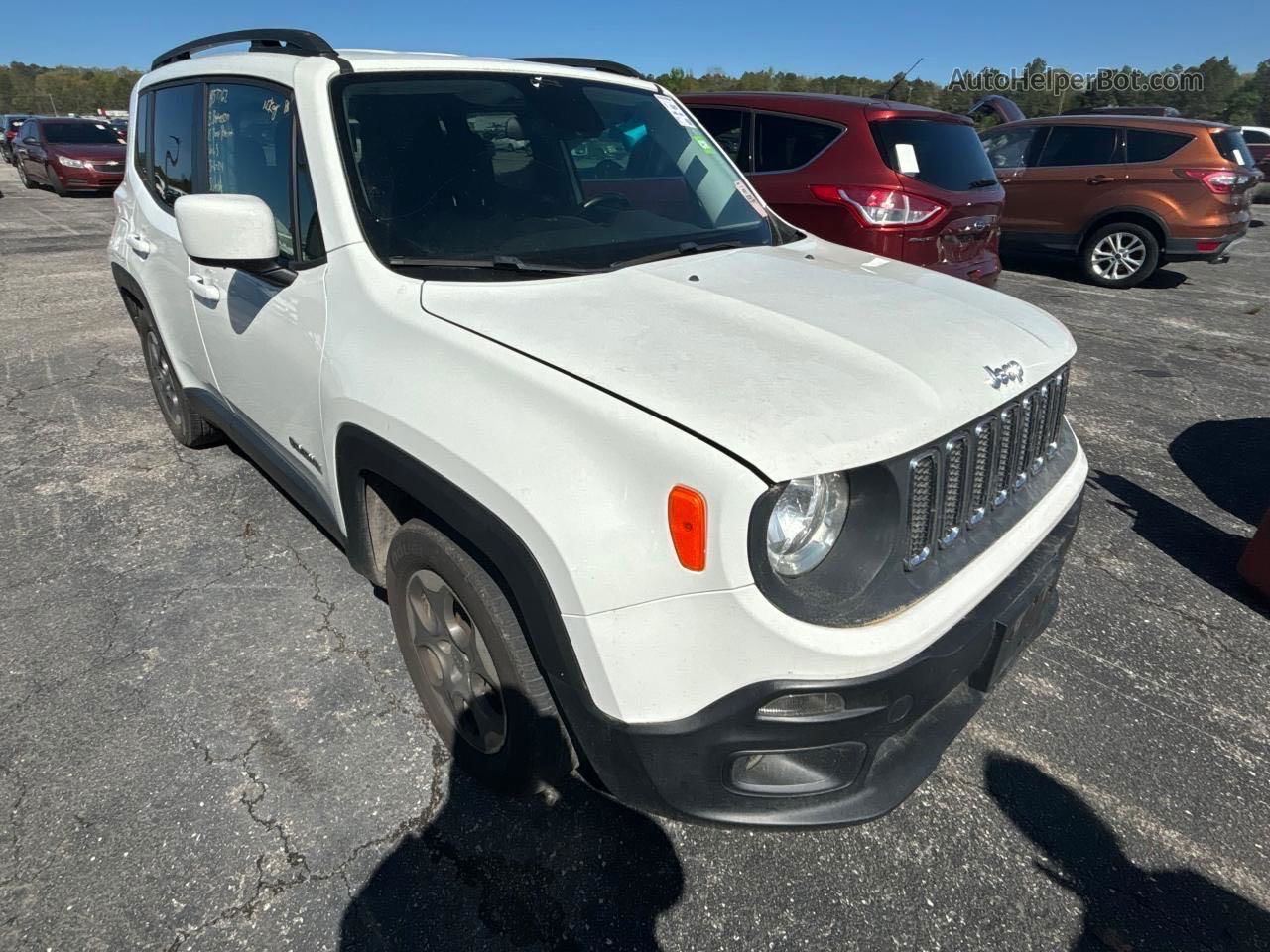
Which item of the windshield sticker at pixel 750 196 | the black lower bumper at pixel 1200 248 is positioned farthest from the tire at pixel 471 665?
the black lower bumper at pixel 1200 248

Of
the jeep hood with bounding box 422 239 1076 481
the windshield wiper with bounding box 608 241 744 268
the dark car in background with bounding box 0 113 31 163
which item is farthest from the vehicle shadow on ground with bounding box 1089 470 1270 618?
the dark car in background with bounding box 0 113 31 163

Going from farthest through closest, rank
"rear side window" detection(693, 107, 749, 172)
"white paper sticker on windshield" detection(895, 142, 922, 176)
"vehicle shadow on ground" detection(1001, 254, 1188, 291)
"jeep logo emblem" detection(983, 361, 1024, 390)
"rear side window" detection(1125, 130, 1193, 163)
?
"vehicle shadow on ground" detection(1001, 254, 1188, 291), "rear side window" detection(1125, 130, 1193, 163), "rear side window" detection(693, 107, 749, 172), "white paper sticker on windshield" detection(895, 142, 922, 176), "jeep logo emblem" detection(983, 361, 1024, 390)

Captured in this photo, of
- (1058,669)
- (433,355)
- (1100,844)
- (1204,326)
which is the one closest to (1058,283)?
(1204,326)

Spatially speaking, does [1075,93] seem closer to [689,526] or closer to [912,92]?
[912,92]

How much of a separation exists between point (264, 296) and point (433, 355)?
978mm

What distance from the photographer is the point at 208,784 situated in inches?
89.0

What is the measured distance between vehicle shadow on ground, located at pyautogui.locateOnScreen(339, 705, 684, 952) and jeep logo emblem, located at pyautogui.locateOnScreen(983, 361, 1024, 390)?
56.2 inches

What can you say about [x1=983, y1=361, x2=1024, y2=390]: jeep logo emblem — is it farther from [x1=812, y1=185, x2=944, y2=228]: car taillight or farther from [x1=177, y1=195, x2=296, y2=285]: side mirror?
[x1=812, y1=185, x2=944, y2=228]: car taillight

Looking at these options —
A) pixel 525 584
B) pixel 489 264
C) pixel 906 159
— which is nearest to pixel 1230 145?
pixel 906 159

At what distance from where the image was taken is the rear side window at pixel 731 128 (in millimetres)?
6133

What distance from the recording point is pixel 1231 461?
460cm

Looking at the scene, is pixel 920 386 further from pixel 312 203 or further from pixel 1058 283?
pixel 1058 283

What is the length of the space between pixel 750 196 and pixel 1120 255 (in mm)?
8261

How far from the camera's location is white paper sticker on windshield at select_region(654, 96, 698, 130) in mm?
3332
